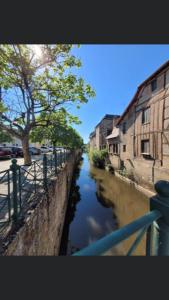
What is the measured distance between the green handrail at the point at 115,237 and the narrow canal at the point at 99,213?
15.7ft

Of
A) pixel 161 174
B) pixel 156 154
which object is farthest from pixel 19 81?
pixel 161 174

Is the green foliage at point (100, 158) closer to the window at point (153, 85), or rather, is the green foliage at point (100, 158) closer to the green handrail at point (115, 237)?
the window at point (153, 85)

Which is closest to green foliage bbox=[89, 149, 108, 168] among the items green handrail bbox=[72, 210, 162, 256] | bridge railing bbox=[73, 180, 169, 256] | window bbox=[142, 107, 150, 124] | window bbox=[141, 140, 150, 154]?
window bbox=[141, 140, 150, 154]

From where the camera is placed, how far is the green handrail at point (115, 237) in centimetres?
74

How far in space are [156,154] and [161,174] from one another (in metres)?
1.56

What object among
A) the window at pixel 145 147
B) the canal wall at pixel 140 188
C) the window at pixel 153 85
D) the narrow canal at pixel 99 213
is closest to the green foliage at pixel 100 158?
the canal wall at pixel 140 188

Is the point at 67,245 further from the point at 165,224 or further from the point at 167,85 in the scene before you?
the point at 167,85

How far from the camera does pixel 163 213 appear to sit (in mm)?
1025

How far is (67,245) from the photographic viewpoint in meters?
6.84

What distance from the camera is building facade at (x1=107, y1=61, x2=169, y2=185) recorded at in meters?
10.8

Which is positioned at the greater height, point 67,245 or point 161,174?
point 161,174

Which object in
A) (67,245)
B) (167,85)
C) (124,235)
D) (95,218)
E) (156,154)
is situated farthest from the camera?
(156,154)

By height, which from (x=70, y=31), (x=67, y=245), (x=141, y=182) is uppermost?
(x=70, y=31)

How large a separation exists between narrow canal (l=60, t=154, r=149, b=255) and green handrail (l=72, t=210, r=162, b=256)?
4.79 meters
